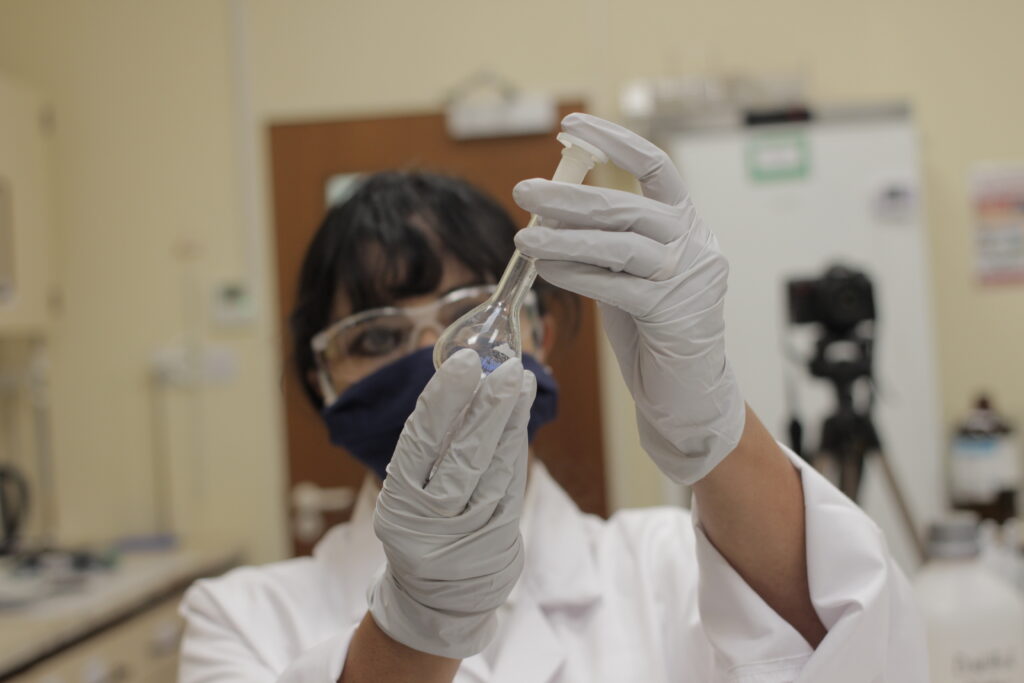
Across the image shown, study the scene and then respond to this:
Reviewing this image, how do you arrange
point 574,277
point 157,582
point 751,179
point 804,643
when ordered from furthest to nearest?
point 751,179 < point 157,582 < point 804,643 < point 574,277

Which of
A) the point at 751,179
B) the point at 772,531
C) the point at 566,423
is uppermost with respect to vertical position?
the point at 751,179

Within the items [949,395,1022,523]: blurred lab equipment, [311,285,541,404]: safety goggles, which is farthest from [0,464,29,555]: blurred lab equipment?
[949,395,1022,523]: blurred lab equipment

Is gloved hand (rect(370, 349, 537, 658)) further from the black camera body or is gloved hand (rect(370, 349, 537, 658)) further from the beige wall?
the beige wall

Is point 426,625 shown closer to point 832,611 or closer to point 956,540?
point 832,611

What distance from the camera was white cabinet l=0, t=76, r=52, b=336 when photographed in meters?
2.66

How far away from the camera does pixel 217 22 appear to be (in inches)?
113

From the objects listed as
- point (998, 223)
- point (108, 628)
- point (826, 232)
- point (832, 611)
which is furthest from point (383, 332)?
point (998, 223)

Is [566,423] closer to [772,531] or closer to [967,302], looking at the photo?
[967,302]

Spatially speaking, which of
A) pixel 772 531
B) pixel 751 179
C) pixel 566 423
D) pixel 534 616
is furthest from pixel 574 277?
pixel 566 423

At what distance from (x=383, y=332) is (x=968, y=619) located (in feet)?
2.43

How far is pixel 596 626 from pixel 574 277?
50 cm

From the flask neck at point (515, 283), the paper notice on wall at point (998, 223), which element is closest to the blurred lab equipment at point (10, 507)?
the flask neck at point (515, 283)

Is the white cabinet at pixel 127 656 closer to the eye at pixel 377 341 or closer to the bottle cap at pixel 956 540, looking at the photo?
the eye at pixel 377 341

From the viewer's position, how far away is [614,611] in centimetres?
105
